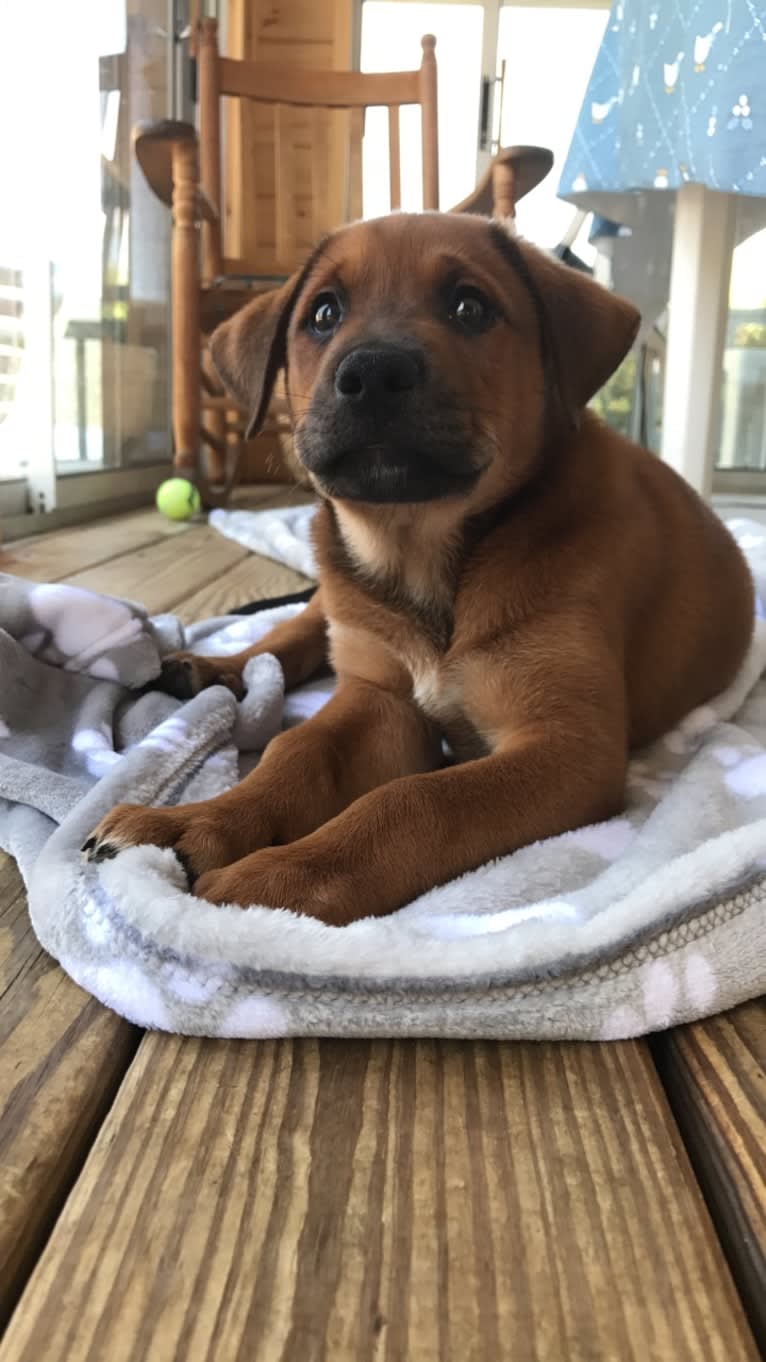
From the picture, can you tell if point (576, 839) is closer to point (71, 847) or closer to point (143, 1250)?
point (71, 847)

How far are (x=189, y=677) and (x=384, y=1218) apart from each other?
45.3 inches

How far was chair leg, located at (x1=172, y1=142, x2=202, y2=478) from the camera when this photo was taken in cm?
412

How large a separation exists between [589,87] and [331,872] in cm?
292

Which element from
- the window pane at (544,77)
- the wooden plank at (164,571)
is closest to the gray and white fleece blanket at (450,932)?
the wooden plank at (164,571)

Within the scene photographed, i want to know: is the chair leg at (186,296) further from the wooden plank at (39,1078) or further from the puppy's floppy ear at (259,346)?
the wooden plank at (39,1078)

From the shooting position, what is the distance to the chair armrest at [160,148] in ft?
12.9

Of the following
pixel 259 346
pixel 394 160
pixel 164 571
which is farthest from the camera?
pixel 394 160

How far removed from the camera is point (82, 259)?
4.32 metres

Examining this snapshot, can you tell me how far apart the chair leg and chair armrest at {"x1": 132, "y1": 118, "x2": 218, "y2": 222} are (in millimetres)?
44

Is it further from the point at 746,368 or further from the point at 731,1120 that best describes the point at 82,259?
the point at 731,1120

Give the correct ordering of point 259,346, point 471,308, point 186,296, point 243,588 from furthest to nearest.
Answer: point 186,296, point 243,588, point 259,346, point 471,308

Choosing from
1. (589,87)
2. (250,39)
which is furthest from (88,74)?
(250,39)

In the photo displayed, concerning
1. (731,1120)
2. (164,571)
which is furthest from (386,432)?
(164,571)

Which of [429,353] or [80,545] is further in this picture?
[80,545]
